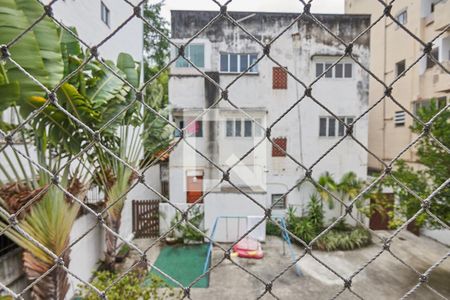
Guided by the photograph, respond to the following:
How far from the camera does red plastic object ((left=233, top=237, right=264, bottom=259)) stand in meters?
5.53

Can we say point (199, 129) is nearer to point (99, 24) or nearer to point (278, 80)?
point (278, 80)

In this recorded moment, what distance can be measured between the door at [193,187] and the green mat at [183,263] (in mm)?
1421

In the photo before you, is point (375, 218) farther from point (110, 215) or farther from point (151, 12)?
point (151, 12)

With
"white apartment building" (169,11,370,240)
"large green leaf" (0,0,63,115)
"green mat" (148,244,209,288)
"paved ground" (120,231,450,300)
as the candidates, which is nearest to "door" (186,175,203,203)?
"white apartment building" (169,11,370,240)

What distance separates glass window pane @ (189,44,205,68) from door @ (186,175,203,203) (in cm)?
304

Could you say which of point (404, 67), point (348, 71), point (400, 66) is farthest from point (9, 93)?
point (404, 67)

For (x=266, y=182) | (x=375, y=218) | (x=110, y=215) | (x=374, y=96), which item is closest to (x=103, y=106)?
(x=110, y=215)

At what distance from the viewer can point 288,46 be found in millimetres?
7430

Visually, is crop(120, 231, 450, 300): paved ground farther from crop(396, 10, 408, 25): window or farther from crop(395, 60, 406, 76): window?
crop(396, 10, 408, 25): window

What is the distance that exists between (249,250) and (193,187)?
2.49 metres

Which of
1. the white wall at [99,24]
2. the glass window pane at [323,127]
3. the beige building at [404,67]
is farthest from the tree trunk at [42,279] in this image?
the beige building at [404,67]

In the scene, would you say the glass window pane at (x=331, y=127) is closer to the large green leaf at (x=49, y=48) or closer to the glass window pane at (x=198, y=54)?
the glass window pane at (x=198, y=54)

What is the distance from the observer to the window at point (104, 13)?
5.89m

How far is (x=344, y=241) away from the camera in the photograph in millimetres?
6250
